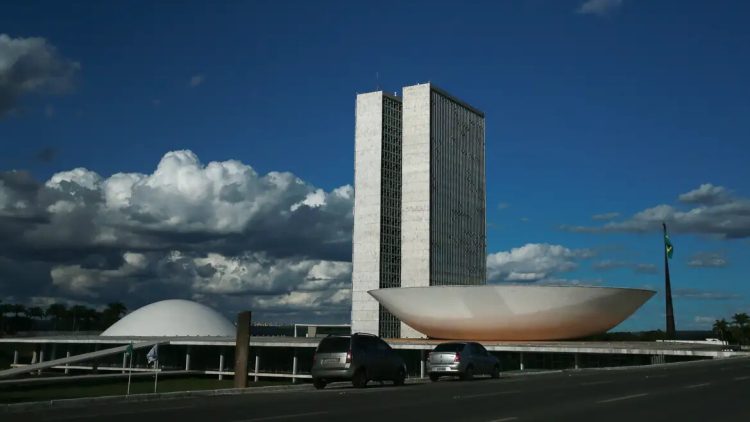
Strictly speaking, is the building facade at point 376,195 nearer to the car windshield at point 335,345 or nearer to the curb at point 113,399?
the car windshield at point 335,345

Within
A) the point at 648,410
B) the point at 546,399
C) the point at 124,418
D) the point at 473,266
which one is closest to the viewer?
the point at 124,418

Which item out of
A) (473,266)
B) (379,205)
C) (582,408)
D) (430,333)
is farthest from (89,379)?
(473,266)

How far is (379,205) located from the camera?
444 ft

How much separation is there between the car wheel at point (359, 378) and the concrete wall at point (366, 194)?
106m

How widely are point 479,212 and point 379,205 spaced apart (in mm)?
23581

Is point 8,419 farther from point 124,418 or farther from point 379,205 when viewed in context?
point 379,205

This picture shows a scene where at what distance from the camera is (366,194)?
137 m

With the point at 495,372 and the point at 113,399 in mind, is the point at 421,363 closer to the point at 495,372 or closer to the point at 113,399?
the point at 495,372

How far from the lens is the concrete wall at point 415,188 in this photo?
132 metres

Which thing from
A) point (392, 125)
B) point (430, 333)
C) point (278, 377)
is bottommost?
point (278, 377)

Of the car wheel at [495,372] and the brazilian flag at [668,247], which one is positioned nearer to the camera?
the car wheel at [495,372]

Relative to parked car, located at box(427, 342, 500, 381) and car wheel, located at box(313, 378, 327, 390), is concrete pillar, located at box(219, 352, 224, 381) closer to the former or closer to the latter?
parked car, located at box(427, 342, 500, 381)

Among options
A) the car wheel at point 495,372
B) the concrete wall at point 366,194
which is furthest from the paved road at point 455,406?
the concrete wall at point 366,194

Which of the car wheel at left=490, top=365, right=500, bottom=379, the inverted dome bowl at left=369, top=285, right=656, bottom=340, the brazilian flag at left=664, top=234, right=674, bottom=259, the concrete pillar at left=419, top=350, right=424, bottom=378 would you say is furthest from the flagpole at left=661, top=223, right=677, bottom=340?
the car wheel at left=490, top=365, right=500, bottom=379
